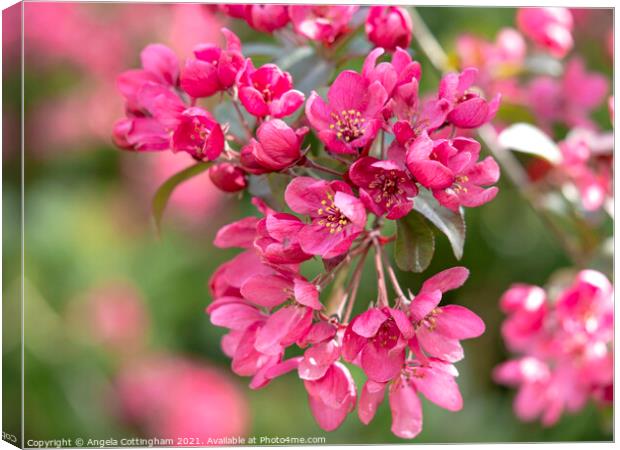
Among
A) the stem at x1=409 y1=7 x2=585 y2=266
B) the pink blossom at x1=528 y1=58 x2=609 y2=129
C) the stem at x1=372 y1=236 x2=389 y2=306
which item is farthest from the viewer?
the pink blossom at x1=528 y1=58 x2=609 y2=129

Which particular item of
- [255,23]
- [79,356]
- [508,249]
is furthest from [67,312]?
[255,23]

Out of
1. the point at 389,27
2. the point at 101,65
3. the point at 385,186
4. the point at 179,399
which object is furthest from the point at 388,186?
the point at 101,65

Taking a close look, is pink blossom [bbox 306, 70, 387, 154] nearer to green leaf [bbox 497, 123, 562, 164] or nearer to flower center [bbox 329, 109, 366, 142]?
flower center [bbox 329, 109, 366, 142]

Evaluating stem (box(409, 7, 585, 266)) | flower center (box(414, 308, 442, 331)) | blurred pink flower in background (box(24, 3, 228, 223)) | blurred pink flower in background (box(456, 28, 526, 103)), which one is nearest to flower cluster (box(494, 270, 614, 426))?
stem (box(409, 7, 585, 266))

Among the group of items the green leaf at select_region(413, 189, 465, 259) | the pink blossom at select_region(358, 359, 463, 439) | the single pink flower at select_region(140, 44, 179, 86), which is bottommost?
the pink blossom at select_region(358, 359, 463, 439)

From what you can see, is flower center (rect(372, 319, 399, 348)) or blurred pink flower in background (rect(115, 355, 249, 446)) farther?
blurred pink flower in background (rect(115, 355, 249, 446))

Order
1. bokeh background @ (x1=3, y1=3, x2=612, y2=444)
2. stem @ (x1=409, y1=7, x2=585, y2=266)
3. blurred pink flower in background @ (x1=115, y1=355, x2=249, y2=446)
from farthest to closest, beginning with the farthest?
bokeh background @ (x1=3, y1=3, x2=612, y2=444), blurred pink flower in background @ (x1=115, y1=355, x2=249, y2=446), stem @ (x1=409, y1=7, x2=585, y2=266)
